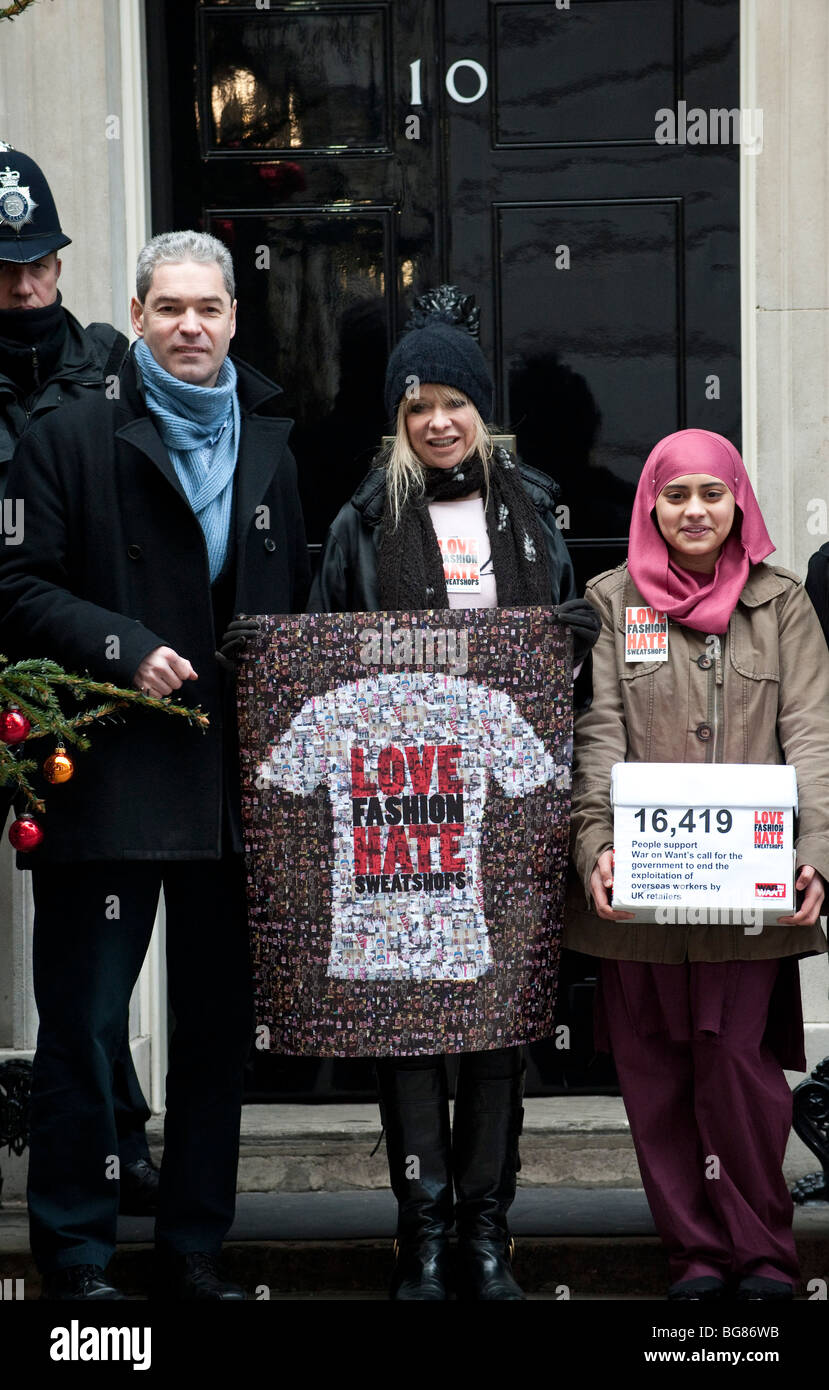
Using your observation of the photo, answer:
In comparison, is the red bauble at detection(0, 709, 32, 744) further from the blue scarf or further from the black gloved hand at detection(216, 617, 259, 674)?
the blue scarf

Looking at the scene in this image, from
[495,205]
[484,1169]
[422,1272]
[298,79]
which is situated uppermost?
[298,79]

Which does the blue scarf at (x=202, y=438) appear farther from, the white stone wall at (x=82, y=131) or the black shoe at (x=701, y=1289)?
the black shoe at (x=701, y=1289)

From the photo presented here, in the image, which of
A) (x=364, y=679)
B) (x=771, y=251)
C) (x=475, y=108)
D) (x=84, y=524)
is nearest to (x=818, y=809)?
(x=364, y=679)

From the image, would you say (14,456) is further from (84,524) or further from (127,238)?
(127,238)

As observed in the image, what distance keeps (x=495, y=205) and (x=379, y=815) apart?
8.02 ft

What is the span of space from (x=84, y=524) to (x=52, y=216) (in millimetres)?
1049

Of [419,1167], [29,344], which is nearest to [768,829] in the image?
[419,1167]

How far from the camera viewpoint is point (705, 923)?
407 centimetres

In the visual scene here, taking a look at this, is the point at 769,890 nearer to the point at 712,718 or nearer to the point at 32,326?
the point at 712,718

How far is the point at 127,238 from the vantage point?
5.67 meters

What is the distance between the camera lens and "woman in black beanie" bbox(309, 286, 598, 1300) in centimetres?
412

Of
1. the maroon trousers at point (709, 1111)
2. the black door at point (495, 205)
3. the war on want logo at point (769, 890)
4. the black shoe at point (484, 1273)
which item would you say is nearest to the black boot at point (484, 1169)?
the black shoe at point (484, 1273)

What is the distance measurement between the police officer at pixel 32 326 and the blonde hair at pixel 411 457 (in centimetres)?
71

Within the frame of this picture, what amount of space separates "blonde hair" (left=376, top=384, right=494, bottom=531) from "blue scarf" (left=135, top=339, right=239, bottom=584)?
0.38 m
